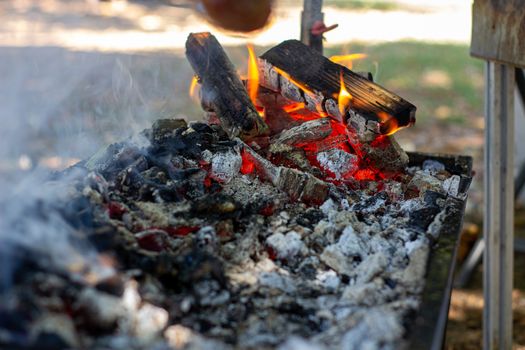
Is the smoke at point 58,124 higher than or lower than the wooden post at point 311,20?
lower

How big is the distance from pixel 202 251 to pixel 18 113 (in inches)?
200

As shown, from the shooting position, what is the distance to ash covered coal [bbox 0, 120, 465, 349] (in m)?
1.71

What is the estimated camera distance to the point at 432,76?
8.41 meters

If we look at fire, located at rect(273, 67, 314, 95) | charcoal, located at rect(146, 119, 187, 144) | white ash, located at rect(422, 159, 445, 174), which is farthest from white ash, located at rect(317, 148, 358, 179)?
charcoal, located at rect(146, 119, 187, 144)

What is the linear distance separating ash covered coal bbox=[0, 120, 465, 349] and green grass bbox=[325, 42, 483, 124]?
423cm

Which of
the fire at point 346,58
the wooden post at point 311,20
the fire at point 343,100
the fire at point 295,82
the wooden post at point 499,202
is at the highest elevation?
the wooden post at point 311,20

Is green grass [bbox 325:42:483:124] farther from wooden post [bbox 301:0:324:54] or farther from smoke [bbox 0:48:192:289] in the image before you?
wooden post [bbox 301:0:324:54]

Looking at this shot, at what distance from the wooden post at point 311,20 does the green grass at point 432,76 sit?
10.9ft

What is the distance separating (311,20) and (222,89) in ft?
2.32

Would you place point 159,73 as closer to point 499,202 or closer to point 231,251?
point 499,202

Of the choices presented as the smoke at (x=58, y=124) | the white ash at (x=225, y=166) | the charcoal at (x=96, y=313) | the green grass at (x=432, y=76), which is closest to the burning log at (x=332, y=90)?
the white ash at (x=225, y=166)

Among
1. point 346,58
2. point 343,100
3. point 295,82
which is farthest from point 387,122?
point 346,58

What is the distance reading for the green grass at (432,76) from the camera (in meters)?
7.43

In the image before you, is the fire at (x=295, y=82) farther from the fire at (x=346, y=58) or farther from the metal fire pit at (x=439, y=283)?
the metal fire pit at (x=439, y=283)
